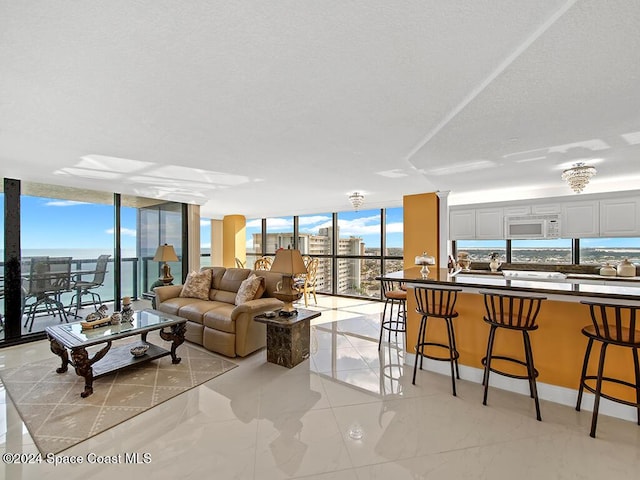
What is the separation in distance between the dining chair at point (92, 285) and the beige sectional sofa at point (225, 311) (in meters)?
1.40

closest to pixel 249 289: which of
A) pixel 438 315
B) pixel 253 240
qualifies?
pixel 438 315

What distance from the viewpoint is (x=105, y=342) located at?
2.76 metres

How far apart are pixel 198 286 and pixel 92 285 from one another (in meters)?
2.04

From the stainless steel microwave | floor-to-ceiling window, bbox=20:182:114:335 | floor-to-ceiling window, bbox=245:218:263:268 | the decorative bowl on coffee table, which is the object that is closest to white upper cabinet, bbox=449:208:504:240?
the stainless steel microwave

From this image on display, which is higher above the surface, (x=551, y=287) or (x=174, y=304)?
(x=551, y=287)

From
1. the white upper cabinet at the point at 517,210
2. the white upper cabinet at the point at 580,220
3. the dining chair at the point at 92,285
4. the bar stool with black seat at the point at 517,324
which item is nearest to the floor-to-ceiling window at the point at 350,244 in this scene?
the white upper cabinet at the point at 517,210

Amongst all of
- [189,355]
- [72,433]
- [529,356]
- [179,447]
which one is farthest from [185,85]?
[529,356]

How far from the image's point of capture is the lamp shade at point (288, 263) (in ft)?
10.4

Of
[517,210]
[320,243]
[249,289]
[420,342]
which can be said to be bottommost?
[420,342]

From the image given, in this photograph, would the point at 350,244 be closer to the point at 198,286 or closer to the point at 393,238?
the point at 393,238

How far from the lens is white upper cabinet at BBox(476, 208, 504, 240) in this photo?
5.14m

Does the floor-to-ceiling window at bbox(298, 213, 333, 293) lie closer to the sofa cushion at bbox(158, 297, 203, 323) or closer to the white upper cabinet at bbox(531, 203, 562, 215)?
the sofa cushion at bbox(158, 297, 203, 323)

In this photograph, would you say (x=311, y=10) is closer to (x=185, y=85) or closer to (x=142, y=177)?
(x=185, y=85)

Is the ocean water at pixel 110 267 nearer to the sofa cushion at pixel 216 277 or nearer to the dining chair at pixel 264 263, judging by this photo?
the sofa cushion at pixel 216 277
